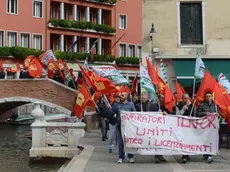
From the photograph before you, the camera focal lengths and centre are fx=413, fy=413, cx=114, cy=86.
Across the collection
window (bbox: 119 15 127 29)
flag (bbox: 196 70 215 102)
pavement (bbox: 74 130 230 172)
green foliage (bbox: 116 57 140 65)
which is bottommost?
pavement (bbox: 74 130 230 172)

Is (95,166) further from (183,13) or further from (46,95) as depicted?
(46,95)

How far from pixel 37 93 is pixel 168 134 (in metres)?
18.1

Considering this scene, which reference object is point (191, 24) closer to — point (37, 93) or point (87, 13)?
point (37, 93)

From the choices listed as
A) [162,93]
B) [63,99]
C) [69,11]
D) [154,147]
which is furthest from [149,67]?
[69,11]

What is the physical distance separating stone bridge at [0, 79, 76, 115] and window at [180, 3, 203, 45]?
33.9 feet

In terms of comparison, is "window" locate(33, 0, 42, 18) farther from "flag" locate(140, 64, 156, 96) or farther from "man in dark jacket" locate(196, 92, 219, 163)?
"man in dark jacket" locate(196, 92, 219, 163)

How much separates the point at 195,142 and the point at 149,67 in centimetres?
296

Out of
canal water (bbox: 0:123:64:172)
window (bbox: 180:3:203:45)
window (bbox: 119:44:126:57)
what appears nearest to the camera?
canal water (bbox: 0:123:64:172)

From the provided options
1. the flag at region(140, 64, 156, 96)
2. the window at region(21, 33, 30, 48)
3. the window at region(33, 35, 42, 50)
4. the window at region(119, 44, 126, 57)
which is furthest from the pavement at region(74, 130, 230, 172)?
the window at region(119, 44, 126, 57)

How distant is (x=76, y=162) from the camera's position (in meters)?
11.1

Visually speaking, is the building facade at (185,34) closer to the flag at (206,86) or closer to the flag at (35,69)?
the flag at (206,86)

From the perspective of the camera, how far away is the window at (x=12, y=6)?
1491 inches

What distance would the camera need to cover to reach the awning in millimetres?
18516

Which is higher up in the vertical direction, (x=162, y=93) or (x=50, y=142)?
(x=162, y=93)
